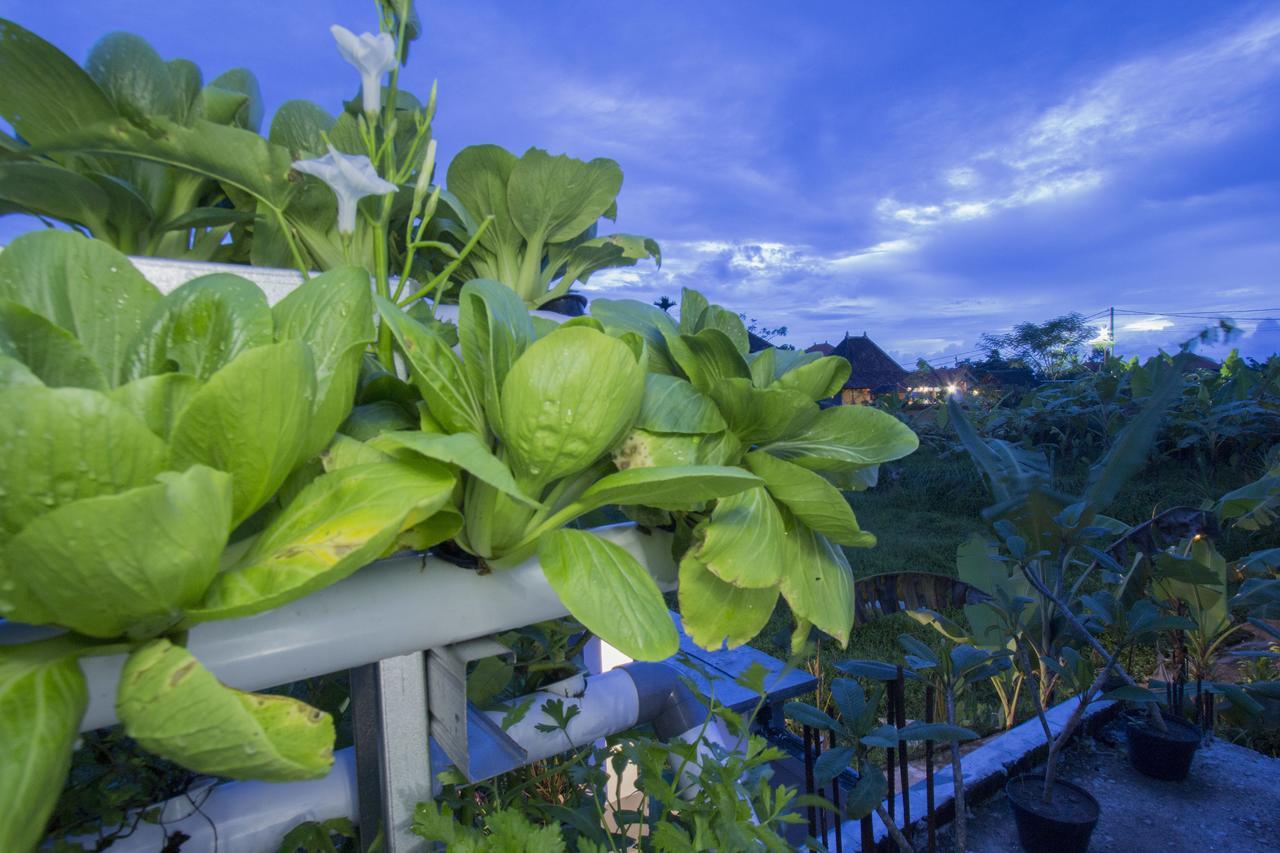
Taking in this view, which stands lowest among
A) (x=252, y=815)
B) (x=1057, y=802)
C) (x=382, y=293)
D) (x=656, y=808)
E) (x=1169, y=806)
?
(x=1169, y=806)

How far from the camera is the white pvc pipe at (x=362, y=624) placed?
8.7 inches

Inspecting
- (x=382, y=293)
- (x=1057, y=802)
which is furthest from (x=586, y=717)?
(x=1057, y=802)

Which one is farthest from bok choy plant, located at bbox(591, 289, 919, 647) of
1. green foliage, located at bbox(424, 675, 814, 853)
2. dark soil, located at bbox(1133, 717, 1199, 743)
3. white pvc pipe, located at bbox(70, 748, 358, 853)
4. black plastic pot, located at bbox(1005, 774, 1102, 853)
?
dark soil, located at bbox(1133, 717, 1199, 743)

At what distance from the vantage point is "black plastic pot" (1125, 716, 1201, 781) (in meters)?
1.48

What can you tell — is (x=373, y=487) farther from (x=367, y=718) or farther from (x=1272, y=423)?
(x=1272, y=423)

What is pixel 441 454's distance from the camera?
0.21 meters

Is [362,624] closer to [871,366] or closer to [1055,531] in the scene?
[1055,531]

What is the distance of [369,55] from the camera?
32 cm

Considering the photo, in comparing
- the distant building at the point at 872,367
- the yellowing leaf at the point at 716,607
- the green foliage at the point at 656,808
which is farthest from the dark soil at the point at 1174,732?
the distant building at the point at 872,367

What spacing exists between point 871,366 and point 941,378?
421 centimetres

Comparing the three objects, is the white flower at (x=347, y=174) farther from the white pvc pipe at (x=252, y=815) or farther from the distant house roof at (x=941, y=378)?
the distant house roof at (x=941, y=378)

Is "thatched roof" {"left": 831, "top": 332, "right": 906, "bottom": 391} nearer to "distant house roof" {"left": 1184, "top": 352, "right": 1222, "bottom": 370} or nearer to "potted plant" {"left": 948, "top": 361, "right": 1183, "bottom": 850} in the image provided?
"distant house roof" {"left": 1184, "top": 352, "right": 1222, "bottom": 370}

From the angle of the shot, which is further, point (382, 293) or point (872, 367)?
point (872, 367)

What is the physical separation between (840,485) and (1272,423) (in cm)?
436
